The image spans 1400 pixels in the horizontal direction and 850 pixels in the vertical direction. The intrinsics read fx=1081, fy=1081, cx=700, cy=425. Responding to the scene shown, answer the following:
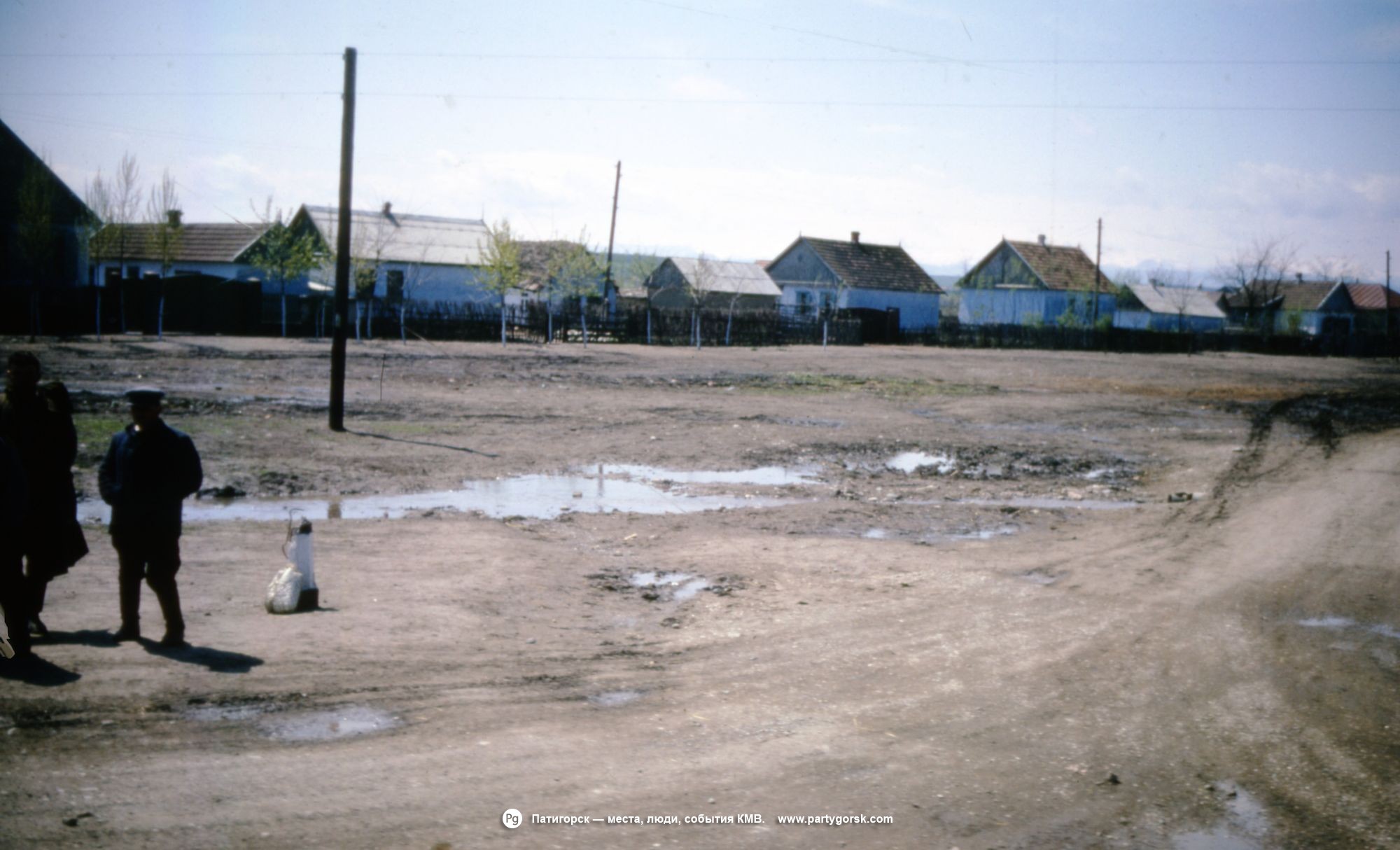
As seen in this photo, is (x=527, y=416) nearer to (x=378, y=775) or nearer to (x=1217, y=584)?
(x=1217, y=584)

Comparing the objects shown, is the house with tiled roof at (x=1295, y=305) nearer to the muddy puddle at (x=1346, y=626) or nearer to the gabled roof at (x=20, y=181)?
the gabled roof at (x=20, y=181)

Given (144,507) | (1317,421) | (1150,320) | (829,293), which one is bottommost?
(144,507)

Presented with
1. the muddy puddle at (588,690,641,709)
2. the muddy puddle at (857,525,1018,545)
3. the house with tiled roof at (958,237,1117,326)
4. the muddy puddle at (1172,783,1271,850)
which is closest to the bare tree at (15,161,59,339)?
the muddy puddle at (857,525,1018,545)

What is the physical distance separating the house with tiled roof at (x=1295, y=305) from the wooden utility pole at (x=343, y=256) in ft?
292

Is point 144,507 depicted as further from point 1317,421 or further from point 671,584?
point 1317,421

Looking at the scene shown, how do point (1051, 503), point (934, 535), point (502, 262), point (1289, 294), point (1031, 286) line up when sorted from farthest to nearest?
point (1289, 294) < point (1031, 286) < point (502, 262) < point (1051, 503) < point (934, 535)

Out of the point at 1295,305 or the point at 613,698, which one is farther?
the point at 1295,305

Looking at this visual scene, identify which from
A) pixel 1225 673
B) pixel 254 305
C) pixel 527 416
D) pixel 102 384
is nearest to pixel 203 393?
pixel 102 384

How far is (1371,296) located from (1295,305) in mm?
10708

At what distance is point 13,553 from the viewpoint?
6203mm

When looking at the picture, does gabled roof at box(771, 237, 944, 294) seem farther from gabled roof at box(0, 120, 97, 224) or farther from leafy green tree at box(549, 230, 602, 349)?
gabled roof at box(0, 120, 97, 224)

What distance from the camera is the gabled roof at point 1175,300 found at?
9200 centimetres

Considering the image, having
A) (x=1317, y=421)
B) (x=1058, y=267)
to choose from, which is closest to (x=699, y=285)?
(x=1058, y=267)

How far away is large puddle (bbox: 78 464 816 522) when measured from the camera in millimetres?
11070
